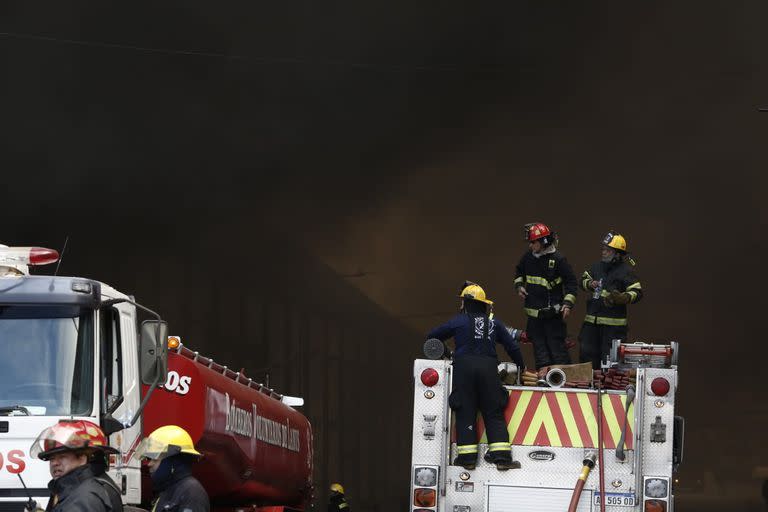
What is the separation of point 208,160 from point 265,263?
3783 mm

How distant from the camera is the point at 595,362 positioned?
1305 centimetres

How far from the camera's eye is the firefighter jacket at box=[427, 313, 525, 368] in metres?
9.89

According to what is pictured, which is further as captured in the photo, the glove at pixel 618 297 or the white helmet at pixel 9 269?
the glove at pixel 618 297

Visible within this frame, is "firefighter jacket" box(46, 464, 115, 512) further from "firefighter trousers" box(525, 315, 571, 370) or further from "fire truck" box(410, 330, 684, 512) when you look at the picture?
"firefighter trousers" box(525, 315, 571, 370)

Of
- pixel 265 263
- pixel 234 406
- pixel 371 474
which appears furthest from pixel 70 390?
pixel 371 474

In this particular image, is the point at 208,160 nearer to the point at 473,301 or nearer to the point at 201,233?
the point at 201,233

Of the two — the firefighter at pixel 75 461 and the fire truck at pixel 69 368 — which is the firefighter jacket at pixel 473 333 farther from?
the firefighter at pixel 75 461

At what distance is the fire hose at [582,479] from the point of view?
30.6ft

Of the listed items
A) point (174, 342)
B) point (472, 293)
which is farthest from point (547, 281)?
point (174, 342)

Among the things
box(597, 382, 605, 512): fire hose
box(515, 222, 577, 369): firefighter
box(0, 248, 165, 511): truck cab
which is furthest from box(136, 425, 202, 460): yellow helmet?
box(515, 222, 577, 369): firefighter

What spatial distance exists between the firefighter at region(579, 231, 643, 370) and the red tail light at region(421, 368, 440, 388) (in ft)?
10.5

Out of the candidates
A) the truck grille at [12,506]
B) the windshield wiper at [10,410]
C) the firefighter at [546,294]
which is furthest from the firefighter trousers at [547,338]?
the truck grille at [12,506]

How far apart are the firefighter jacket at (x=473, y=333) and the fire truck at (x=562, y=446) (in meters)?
0.20

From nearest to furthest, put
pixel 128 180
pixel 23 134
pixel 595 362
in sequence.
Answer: pixel 595 362
pixel 23 134
pixel 128 180
